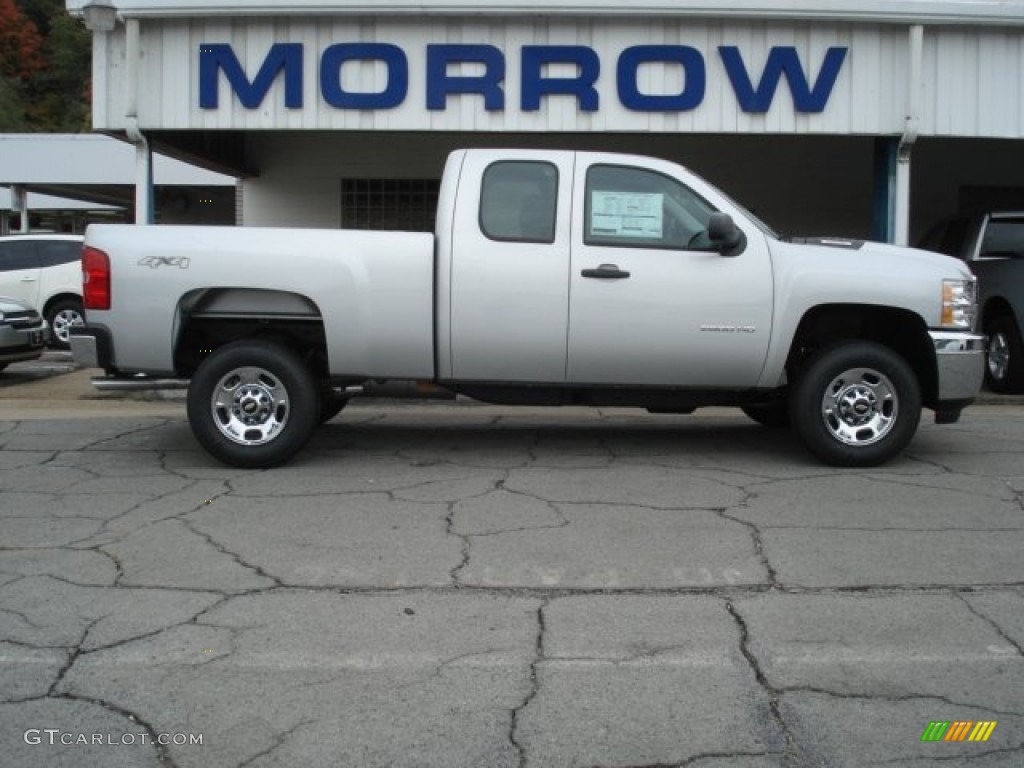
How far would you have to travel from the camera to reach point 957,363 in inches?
272

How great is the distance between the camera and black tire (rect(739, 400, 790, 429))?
26.5 ft

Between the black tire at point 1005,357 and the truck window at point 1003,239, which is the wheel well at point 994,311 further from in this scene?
the truck window at point 1003,239

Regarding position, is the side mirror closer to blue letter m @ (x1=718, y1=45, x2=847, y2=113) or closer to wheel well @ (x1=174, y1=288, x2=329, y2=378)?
wheel well @ (x1=174, y1=288, x2=329, y2=378)

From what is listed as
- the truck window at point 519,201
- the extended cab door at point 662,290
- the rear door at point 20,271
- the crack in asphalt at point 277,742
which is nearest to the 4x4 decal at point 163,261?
the truck window at point 519,201

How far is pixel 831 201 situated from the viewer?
15.9 m

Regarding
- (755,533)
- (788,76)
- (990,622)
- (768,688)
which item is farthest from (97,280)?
(788,76)

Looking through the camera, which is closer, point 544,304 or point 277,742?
point 277,742

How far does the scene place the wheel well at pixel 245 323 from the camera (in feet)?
22.9

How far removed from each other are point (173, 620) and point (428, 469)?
2.97 metres

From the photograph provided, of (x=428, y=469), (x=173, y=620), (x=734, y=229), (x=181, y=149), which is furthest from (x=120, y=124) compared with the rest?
(x=173, y=620)

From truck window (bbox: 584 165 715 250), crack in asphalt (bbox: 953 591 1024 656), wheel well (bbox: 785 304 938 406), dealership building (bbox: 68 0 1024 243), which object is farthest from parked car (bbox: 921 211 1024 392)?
crack in asphalt (bbox: 953 591 1024 656)

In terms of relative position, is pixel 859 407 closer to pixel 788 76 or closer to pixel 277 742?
pixel 277 742

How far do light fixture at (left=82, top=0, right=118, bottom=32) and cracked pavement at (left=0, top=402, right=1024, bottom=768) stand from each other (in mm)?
5521

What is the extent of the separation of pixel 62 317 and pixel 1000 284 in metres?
13.2
